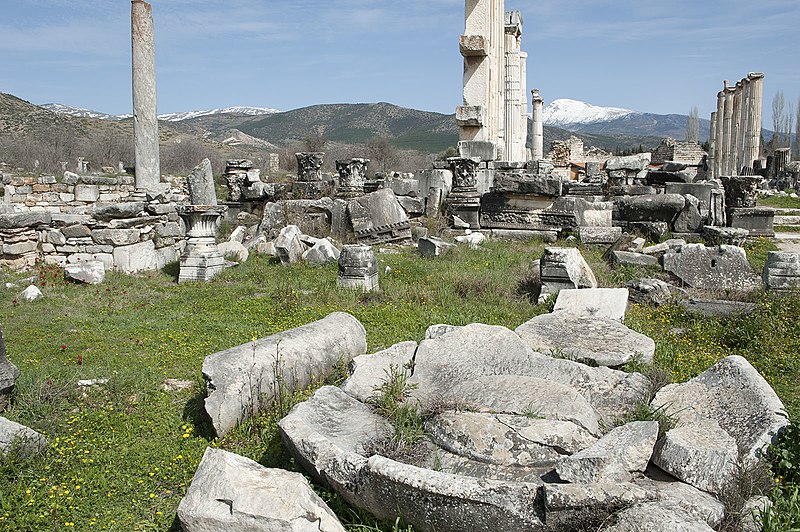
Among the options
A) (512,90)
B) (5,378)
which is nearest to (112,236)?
(5,378)

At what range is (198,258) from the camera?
10039 mm

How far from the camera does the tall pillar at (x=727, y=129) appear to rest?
37647mm

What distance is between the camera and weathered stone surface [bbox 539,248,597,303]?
25.6 ft

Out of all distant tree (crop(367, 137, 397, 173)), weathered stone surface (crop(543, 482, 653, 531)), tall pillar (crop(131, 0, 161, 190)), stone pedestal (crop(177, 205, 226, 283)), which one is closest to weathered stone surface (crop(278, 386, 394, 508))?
weathered stone surface (crop(543, 482, 653, 531))

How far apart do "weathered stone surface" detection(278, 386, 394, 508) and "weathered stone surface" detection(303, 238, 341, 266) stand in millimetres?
6306

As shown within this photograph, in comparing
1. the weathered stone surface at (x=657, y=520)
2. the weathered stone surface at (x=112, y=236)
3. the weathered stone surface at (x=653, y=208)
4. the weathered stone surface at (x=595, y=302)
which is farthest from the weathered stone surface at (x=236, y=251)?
the weathered stone surface at (x=657, y=520)

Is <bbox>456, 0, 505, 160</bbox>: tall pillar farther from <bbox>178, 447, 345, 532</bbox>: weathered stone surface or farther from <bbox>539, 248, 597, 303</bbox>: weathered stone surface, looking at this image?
<bbox>178, 447, 345, 532</bbox>: weathered stone surface

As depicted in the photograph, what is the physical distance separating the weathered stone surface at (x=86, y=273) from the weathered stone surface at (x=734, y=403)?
831 centimetres

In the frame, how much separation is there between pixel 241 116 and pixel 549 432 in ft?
443

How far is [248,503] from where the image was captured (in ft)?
10.1

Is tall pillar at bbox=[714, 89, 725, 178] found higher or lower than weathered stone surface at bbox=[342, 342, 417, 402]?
higher

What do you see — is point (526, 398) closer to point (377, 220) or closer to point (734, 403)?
point (734, 403)

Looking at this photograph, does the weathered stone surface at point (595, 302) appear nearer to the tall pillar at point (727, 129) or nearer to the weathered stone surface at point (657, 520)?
the weathered stone surface at point (657, 520)

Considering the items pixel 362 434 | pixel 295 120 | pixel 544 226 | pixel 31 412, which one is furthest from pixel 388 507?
pixel 295 120
